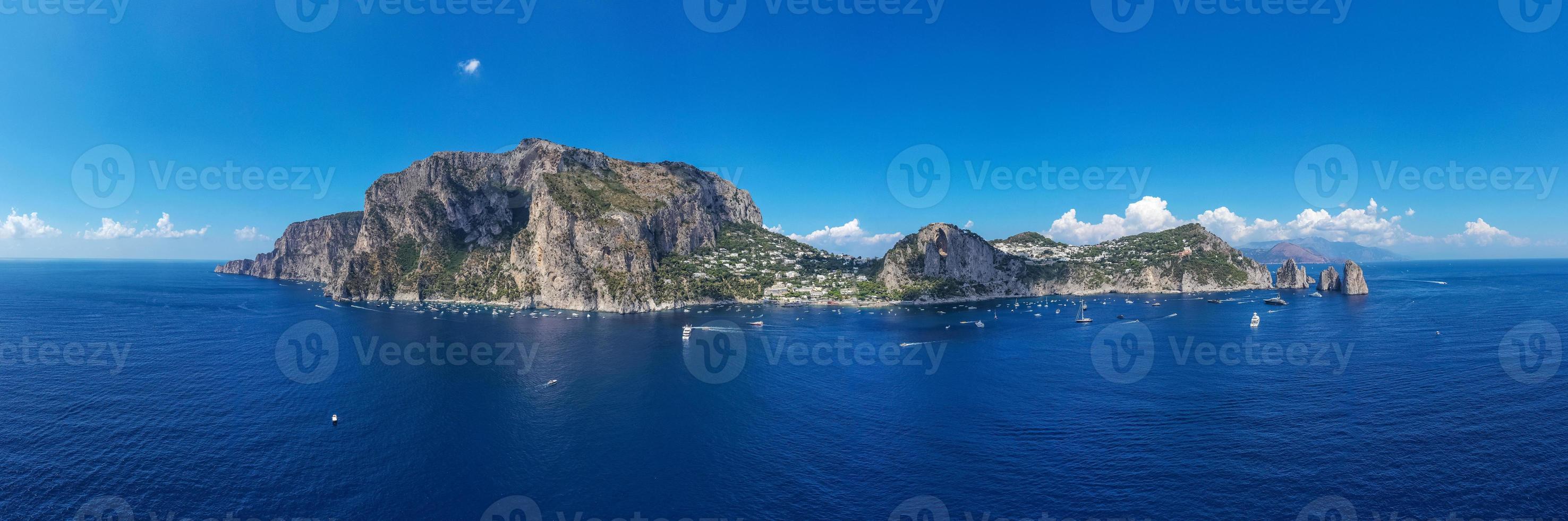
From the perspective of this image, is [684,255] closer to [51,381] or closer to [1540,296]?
[51,381]

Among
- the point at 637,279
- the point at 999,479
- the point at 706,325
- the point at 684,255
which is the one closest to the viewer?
the point at 999,479

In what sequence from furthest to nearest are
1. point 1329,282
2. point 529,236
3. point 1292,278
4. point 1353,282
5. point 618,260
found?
point 1292,278
point 1329,282
point 529,236
point 1353,282
point 618,260

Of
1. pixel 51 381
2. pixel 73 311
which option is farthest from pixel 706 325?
pixel 73 311

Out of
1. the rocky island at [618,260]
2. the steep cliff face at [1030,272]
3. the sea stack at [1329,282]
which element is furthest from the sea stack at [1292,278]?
the sea stack at [1329,282]

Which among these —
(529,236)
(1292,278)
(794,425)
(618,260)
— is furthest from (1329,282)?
(529,236)

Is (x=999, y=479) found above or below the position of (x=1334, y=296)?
below

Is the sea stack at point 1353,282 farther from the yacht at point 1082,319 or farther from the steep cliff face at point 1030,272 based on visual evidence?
the yacht at point 1082,319

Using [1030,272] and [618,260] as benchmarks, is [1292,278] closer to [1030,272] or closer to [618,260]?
[1030,272]
